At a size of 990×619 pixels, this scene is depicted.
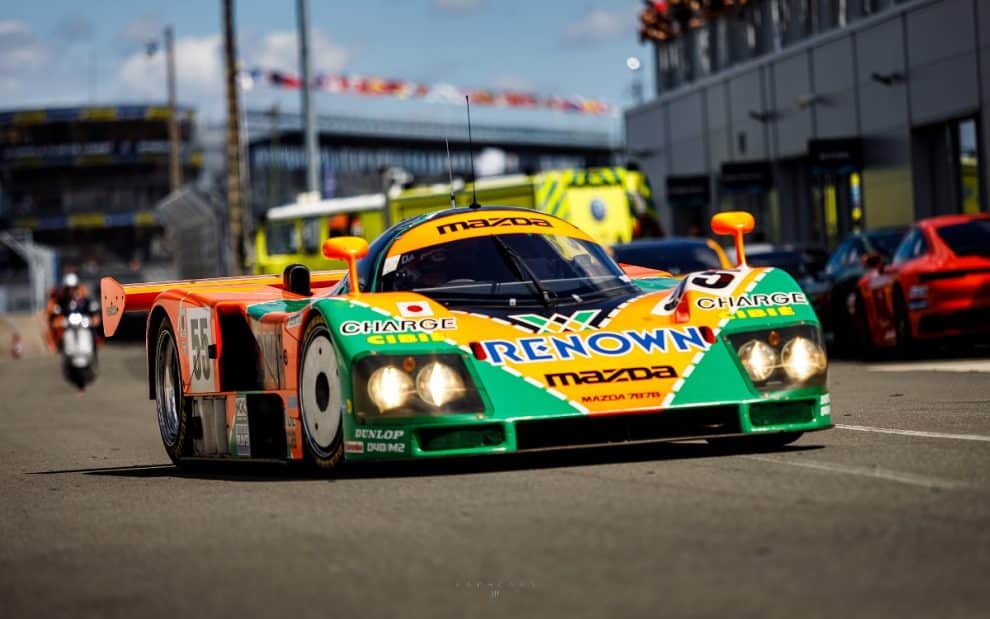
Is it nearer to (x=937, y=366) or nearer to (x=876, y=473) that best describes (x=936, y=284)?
(x=937, y=366)

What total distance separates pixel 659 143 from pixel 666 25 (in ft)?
9.94

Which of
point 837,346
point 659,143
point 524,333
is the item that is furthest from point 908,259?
point 659,143

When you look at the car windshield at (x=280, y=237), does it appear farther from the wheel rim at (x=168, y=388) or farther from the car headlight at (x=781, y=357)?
the car headlight at (x=781, y=357)

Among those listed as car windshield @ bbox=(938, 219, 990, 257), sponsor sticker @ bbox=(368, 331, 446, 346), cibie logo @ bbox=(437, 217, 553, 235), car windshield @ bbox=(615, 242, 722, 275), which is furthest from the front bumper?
car windshield @ bbox=(938, 219, 990, 257)

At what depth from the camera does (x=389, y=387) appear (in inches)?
297

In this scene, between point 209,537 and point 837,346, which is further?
point 837,346

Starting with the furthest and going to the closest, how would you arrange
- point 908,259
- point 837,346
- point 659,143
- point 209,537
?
point 659,143
point 837,346
point 908,259
point 209,537

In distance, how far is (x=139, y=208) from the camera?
106m

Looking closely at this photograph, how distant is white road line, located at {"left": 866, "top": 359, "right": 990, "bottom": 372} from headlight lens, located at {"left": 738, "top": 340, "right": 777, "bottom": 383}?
7239 millimetres

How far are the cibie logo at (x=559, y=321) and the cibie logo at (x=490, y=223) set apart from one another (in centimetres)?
116

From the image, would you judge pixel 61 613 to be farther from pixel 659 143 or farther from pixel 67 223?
pixel 67 223

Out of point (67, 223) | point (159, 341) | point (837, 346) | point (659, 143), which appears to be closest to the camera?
point (159, 341)

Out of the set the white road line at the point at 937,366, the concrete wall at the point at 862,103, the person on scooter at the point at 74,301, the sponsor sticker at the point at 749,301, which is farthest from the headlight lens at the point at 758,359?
the concrete wall at the point at 862,103

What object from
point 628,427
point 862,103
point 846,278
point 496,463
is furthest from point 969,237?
point 862,103
